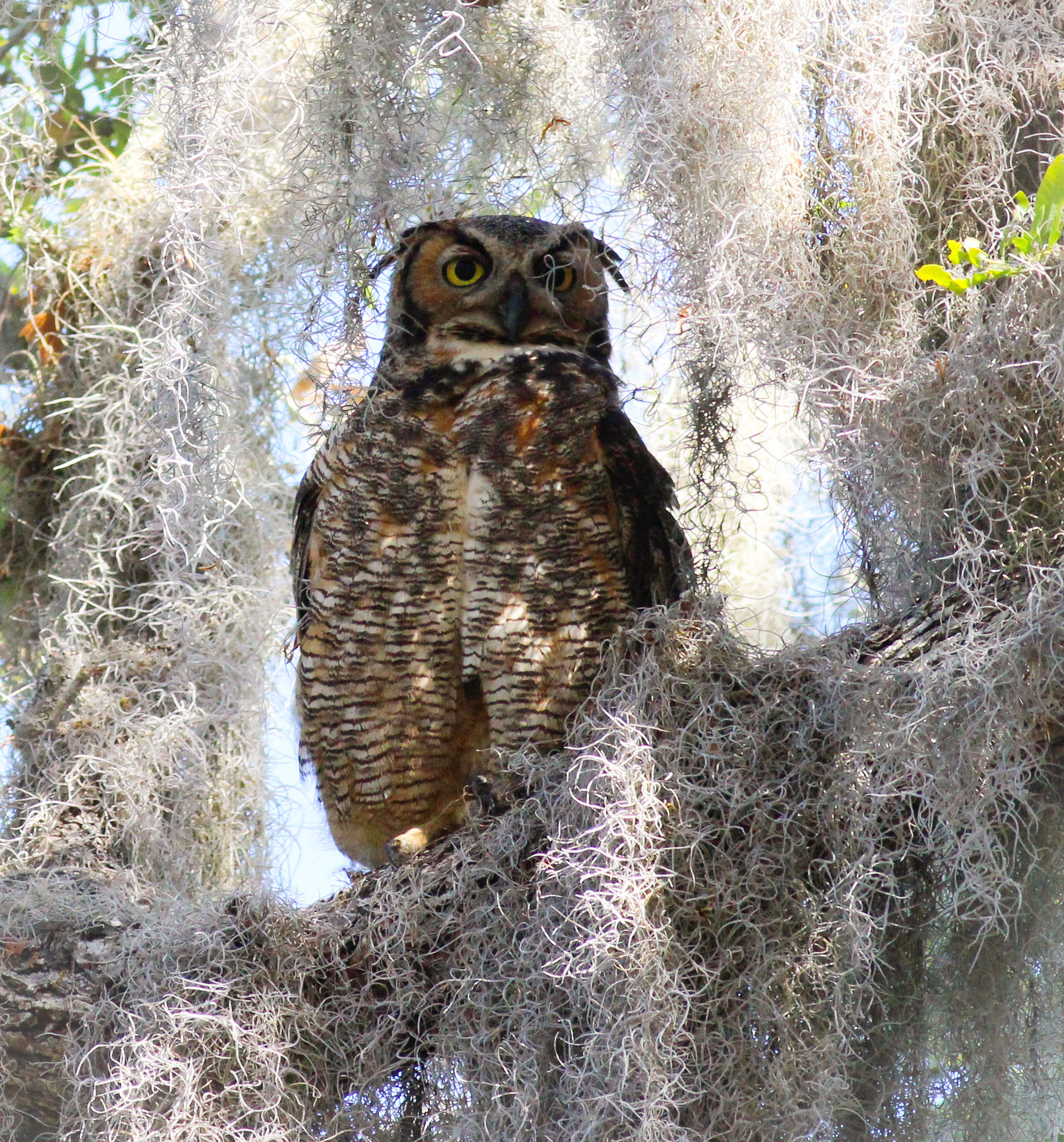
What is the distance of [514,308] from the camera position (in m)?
2.70

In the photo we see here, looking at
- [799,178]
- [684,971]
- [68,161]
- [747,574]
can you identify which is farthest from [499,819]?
[68,161]

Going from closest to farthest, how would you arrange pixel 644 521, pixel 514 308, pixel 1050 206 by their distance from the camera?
1. pixel 1050 206
2. pixel 644 521
3. pixel 514 308

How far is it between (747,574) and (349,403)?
4.24ft

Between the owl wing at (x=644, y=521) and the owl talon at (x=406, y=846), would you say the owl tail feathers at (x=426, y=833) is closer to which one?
the owl talon at (x=406, y=846)

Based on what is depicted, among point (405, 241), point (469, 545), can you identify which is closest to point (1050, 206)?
point (469, 545)

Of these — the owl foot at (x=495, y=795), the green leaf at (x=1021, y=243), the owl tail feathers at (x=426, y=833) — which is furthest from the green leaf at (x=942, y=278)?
the owl tail feathers at (x=426, y=833)

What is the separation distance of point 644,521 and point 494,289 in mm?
557

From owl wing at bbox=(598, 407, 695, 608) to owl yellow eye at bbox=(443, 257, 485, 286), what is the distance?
420 millimetres

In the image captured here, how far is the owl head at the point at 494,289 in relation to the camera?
8.93ft

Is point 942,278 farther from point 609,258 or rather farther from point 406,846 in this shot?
point 406,846

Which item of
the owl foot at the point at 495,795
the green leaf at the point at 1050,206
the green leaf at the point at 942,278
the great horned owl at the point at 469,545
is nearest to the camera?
the green leaf at the point at 1050,206

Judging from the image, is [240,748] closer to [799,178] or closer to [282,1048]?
[282,1048]

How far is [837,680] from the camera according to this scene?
197cm

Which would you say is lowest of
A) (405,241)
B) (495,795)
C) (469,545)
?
(495,795)
